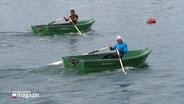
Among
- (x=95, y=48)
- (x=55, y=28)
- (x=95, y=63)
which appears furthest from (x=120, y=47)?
(x=55, y=28)

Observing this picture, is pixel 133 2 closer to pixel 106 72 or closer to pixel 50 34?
pixel 50 34

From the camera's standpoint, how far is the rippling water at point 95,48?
893 inches

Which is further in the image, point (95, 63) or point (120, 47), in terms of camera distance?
point (120, 47)

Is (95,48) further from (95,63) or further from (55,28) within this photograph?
(95,63)

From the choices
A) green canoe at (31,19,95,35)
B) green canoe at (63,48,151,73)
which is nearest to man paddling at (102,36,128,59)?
green canoe at (63,48,151,73)

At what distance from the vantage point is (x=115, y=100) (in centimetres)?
2194

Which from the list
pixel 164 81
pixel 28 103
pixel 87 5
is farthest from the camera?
pixel 87 5

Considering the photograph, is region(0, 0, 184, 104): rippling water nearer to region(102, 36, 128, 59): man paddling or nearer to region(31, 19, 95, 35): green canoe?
region(31, 19, 95, 35): green canoe

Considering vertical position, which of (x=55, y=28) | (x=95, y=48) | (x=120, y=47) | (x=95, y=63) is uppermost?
(x=120, y=47)

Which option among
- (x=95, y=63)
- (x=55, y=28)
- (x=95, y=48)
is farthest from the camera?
(x=55, y=28)

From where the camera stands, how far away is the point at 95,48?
34844 millimetres

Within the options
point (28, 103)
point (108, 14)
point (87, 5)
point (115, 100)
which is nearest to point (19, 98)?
point (28, 103)

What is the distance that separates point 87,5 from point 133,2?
621 centimetres

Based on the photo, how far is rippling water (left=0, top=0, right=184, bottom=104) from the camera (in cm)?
2269
